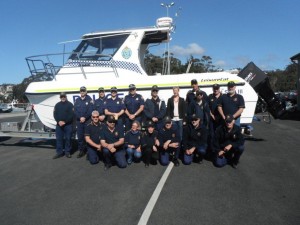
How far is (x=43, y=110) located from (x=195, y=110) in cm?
434

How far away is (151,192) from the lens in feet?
15.8

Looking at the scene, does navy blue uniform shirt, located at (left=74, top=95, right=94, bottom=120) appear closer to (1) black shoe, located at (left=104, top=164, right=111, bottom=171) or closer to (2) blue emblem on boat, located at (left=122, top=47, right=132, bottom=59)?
Answer: (1) black shoe, located at (left=104, top=164, right=111, bottom=171)

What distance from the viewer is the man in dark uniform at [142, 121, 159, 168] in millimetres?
6465

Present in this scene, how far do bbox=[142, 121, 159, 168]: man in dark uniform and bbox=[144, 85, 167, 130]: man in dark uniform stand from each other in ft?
1.39

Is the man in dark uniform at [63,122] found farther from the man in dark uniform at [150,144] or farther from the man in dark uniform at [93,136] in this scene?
the man in dark uniform at [150,144]

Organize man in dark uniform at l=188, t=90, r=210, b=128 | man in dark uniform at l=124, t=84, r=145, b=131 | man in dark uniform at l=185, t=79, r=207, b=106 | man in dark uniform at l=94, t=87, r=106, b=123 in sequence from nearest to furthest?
man in dark uniform at l=188, t=90, r=210, b=128 → man in dark uniform at l=185, t=79, r=207, b=106 → man in dark uniform at l=124, t=84, r=145, b=131 → man in dark uniform at l=94, t=87, r=106, b=123

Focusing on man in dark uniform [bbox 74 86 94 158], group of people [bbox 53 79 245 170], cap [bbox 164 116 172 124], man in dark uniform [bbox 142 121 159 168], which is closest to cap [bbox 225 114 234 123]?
group of people [bbox 53 79 245 170]

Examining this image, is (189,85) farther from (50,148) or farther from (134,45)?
(50,148)

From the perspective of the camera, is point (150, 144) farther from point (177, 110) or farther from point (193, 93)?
point (193, 93)

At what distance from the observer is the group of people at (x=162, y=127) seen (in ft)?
20.9

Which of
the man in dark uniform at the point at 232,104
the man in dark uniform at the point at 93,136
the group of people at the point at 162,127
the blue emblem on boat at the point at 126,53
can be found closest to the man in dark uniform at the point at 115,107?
the group of people at the point at 162,127

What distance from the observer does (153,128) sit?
6559 millimetres

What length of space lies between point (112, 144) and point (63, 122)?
1.67 meters

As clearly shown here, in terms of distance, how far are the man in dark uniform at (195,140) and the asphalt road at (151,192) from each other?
257mm
